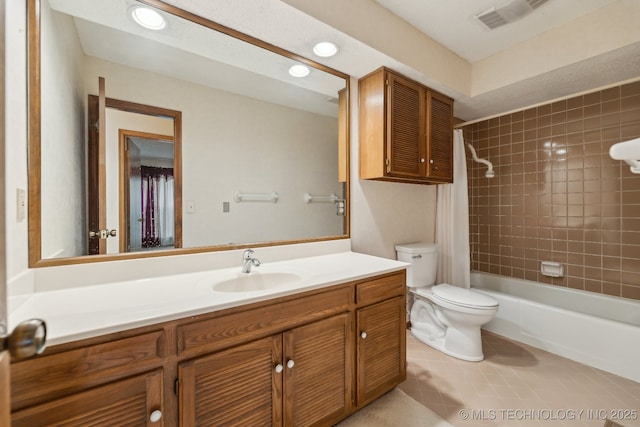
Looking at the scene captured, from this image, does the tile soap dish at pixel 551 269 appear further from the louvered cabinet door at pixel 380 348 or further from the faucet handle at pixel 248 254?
the faucet handle at pixel 248 254

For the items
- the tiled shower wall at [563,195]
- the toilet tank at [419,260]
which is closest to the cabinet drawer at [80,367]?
the toilet tank at [419,260]

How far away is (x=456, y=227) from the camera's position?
2598mm

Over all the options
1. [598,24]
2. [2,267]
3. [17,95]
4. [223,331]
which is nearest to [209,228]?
[223,331]

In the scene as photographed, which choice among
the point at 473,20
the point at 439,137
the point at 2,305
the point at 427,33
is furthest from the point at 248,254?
the point at 473,20

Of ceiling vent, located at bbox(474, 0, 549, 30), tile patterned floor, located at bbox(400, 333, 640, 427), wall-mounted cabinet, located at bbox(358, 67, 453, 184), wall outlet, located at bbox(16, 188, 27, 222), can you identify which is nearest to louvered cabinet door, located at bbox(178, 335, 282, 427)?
wall outlet, located at bbox(16, 188, 27, 222)

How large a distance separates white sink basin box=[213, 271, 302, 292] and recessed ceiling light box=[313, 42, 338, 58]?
4.64 feet

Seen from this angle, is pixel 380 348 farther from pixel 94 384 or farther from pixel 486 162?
pixel 486 162

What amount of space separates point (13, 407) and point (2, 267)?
517mm

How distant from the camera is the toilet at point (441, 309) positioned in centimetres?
195

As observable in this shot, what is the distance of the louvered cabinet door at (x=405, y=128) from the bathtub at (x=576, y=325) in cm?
148

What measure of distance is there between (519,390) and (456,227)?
1.35m

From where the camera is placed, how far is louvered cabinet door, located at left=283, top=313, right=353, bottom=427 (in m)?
1.15

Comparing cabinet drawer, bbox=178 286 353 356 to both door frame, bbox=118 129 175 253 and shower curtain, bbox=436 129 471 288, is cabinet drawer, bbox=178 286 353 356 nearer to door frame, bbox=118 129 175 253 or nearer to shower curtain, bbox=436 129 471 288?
door frame, bbox=118 129 175 253

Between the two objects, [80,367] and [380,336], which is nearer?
[80,367]
